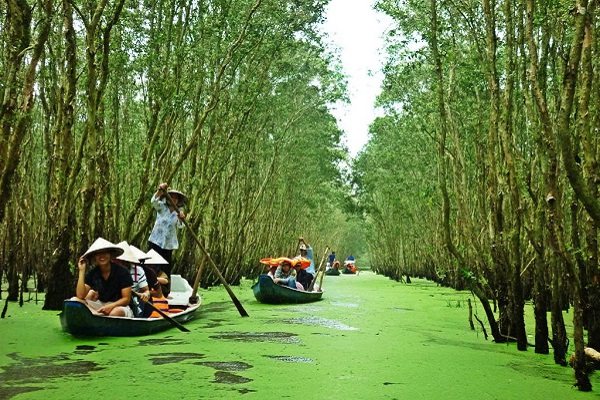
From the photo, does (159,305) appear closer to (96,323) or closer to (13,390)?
(96,323)

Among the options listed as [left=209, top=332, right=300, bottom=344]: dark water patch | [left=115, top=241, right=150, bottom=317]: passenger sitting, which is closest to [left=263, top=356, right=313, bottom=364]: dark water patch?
[left=209, top=332, right=300, bottom=344]: dark water patch

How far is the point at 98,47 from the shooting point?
28.3 feet

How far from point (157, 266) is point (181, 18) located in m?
5.12

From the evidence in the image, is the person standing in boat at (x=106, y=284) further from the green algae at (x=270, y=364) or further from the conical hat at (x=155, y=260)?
the conical hat at (x=155, y=260)

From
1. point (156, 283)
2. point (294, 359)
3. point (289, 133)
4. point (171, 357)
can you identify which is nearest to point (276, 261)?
point (156, 283)

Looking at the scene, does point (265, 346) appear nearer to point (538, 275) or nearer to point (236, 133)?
point (538, 275)

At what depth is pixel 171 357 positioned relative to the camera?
525 cm

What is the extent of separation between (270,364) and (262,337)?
65.6 inches

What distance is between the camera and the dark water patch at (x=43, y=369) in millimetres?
4238

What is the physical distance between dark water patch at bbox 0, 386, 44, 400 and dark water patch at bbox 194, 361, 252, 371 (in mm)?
1375

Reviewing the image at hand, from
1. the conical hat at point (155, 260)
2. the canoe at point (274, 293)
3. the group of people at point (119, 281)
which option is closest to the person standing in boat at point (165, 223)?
the group of people at point (119, 281)

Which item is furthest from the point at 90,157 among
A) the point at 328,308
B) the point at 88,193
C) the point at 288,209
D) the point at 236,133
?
the point at 288,209

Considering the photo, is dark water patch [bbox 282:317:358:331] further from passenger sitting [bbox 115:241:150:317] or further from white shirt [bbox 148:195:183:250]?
passenger sitting [bbox 115:241:150:317]

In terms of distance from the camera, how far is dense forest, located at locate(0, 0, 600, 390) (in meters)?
5.20
